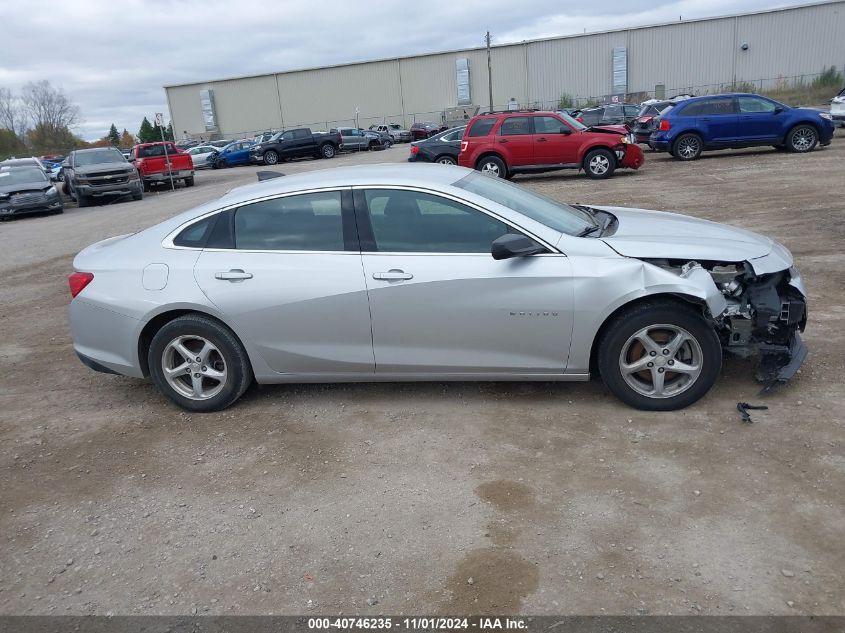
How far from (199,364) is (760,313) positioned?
11.8 feet

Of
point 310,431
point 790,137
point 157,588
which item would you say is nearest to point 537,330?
point 310,431

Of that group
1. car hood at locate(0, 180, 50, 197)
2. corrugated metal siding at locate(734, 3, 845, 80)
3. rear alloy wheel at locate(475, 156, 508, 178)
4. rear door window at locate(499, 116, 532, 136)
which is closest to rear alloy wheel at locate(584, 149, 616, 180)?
rear door window at locate(499, 116, 532, 136)

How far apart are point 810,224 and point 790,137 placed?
10299 millimetres

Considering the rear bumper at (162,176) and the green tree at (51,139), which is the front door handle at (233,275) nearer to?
the rear bumper at (162,176)

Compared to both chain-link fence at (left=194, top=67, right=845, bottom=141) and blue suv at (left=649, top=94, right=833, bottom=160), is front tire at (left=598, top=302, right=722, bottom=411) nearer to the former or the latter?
blue suv at (left=649, top=94, right=833, bottom=160)

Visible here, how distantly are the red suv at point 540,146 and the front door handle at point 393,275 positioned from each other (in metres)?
13.3

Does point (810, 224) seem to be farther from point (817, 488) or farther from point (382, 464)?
point (382, 464)

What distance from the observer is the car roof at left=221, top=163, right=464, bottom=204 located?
15.1ft

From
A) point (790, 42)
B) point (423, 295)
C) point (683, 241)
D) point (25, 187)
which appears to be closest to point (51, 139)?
point (25, 187)

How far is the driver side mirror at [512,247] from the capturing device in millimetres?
4125

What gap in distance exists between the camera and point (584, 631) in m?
2.65

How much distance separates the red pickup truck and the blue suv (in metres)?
17.5

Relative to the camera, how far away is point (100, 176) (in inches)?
835

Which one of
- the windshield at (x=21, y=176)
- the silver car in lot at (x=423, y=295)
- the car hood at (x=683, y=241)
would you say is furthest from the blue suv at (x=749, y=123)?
the windshield at (x=21, y=176)
